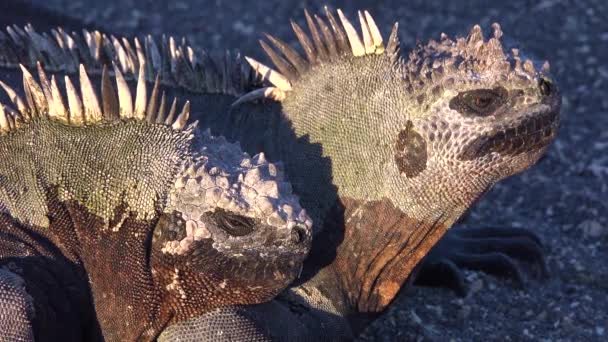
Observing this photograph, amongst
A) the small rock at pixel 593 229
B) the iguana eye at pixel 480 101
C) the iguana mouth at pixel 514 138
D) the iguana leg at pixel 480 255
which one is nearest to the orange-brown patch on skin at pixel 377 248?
the iguana mouth at pixel 514 138

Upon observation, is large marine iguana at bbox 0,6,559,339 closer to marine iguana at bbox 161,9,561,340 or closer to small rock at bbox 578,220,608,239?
marine iguana at bbox 161,9,561,340

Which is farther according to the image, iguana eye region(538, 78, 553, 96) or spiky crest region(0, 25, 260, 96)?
spiky crest region(0, 25, 260, 96)

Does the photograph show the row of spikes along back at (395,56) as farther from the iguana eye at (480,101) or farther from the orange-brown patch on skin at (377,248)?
the orange-brown patch on skin at (377,248)

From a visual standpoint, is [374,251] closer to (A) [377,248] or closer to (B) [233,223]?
(A) [377,248]

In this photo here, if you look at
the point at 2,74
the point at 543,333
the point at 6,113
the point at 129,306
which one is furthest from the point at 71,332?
the point at 543,333

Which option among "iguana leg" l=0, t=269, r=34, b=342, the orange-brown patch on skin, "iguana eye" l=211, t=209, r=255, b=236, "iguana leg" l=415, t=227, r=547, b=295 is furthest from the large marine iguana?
"iguana leg" l=415, t=227, r=547, b=295

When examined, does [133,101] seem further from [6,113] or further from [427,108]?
[427,108]
